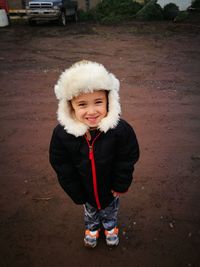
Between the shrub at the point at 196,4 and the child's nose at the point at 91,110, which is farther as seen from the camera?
the shrub at the point at 196,4

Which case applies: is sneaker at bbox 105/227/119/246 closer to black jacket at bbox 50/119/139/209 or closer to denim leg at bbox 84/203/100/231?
denim leg at bbox 84/203/100/231

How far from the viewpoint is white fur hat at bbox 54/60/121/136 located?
174cm

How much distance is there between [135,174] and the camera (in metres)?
3.53

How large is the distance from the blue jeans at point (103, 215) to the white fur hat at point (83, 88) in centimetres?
87

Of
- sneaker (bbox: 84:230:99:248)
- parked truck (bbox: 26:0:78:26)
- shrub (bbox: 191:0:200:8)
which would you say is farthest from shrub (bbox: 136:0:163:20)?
sneaker (bbox: 84:230:99:248)

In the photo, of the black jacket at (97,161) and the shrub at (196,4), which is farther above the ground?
the shrub at (196,4)

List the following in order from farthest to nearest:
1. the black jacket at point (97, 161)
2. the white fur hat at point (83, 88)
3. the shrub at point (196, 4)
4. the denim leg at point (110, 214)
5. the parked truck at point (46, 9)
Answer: the shrub at point (196, 4), the parked truck at point (46, 9), the denim leg at point (110, 214), the black jacket at point (97, 161), the white fur hat at point (83, 88)

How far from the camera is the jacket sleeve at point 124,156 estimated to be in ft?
6.63

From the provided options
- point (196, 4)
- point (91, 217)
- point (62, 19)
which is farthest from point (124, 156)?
point (196, 4)

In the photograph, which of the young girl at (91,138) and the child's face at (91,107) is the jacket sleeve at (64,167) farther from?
the child's face at (91,107)

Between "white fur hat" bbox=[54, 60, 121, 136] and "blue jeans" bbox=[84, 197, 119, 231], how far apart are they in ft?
2.87

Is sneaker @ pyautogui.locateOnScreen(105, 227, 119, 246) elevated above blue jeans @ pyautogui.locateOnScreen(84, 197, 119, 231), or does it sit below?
below

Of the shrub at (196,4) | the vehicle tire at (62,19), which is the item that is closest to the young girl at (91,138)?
the vehicle tire at (62,19)

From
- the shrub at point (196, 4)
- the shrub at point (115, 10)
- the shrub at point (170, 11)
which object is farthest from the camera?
the shrub at point (196, 4)
